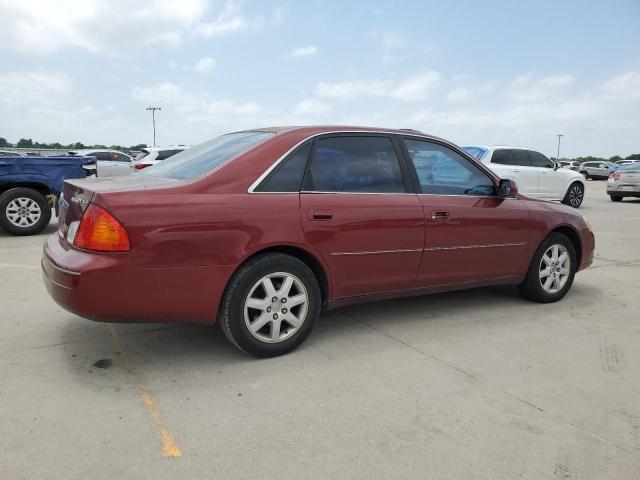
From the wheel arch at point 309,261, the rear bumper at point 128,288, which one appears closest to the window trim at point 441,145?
the wheel arch at point 309,261

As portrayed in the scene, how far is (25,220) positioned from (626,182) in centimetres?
1771

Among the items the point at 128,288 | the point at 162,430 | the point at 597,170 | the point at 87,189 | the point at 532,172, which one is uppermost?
the point at 597,170

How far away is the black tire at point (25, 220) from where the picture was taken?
8.39 meters

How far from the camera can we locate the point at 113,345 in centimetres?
372

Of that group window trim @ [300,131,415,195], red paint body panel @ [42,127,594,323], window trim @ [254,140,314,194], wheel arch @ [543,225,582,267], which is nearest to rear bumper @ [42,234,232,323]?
red paint body panel @ [42,127,594,323]

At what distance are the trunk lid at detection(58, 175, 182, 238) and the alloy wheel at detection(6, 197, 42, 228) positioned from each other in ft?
18.0

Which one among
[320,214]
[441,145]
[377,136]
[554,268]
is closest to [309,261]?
[320,214]

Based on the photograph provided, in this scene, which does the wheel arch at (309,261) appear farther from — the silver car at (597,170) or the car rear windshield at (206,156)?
the silver car at (597,170)

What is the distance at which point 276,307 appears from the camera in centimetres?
346

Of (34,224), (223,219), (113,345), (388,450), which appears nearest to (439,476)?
(388,450)

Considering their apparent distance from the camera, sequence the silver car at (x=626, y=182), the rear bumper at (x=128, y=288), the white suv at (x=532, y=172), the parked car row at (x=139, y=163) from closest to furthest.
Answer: the rear bumper at (x=128, y=288)
the white suv at (x=532, y=172)
the parked car row at (x=139, y=163)
the silver car at (x=626, y=182)

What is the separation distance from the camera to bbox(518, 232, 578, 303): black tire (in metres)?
4.87

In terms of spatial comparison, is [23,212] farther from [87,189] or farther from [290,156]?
[290,156]

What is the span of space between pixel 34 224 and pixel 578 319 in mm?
7888
